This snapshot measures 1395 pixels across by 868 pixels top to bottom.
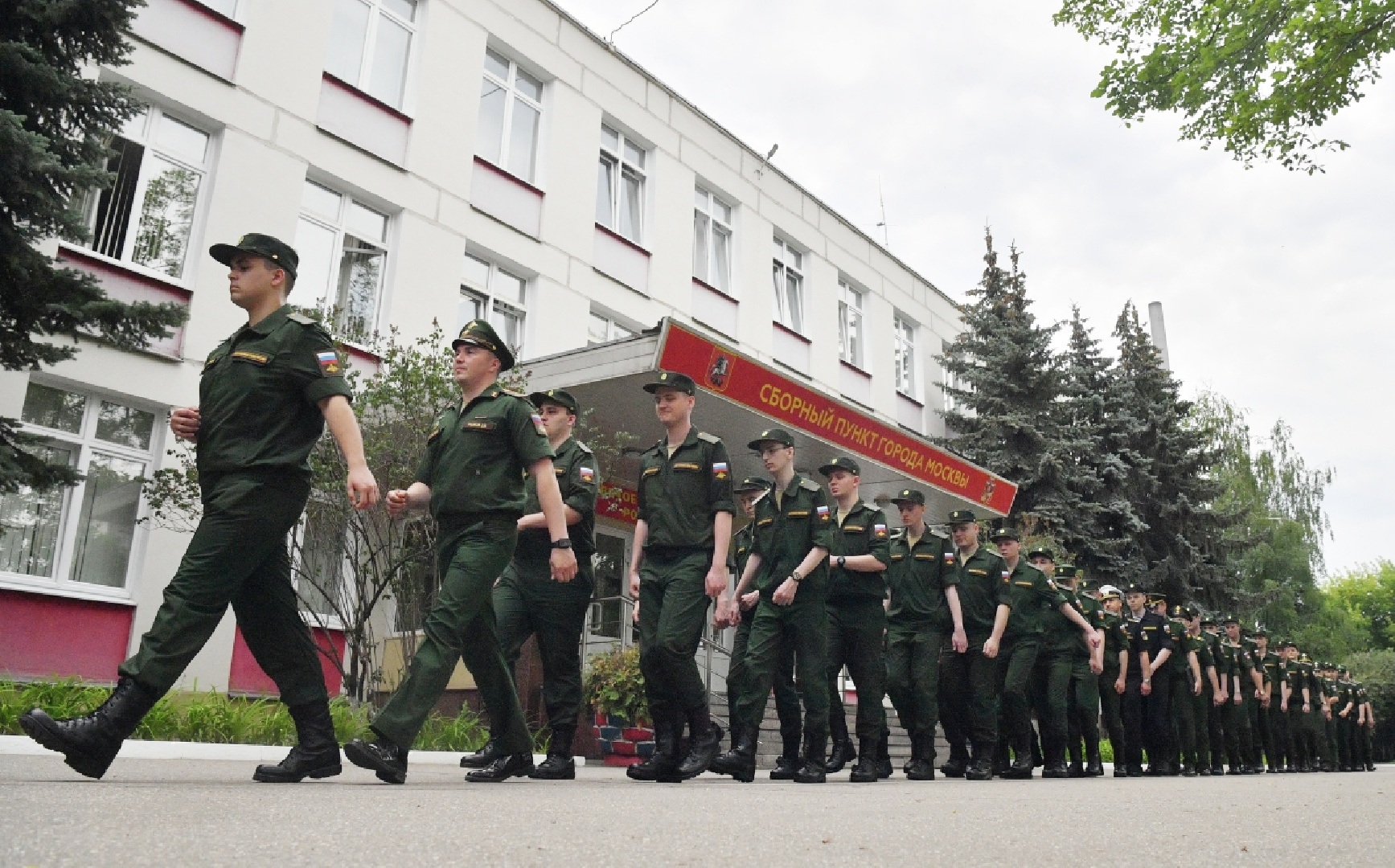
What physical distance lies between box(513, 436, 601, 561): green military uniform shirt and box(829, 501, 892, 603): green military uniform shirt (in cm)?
191

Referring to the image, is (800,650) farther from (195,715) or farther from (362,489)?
(195,715)

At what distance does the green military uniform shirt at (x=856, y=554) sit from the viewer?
779 centimetres

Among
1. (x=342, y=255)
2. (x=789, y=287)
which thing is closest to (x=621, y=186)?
(x=789, y=287)

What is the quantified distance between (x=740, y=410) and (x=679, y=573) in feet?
22.2

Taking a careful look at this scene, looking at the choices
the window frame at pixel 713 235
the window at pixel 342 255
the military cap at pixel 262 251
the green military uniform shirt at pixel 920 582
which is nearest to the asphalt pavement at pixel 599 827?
the military cap at pixel 262 251

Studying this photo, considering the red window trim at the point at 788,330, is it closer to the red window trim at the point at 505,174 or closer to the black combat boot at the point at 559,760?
the red window trim at the point at 505,174

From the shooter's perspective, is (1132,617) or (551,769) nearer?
(551,769)

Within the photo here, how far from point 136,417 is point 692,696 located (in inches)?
338

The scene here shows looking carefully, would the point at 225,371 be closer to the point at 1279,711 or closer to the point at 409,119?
the point at 409,119

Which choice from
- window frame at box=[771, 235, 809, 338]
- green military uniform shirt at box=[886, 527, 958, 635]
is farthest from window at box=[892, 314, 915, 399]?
green military uniform shirt at box=[886, 527, 958, 635]

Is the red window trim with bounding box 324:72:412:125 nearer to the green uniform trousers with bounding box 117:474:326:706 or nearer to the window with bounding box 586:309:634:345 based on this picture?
the window with bounding box 586:309:634:345

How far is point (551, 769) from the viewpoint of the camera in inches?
247

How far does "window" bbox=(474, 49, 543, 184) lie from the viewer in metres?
16.8

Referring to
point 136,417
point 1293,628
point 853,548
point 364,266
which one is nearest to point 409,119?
point 364,266
